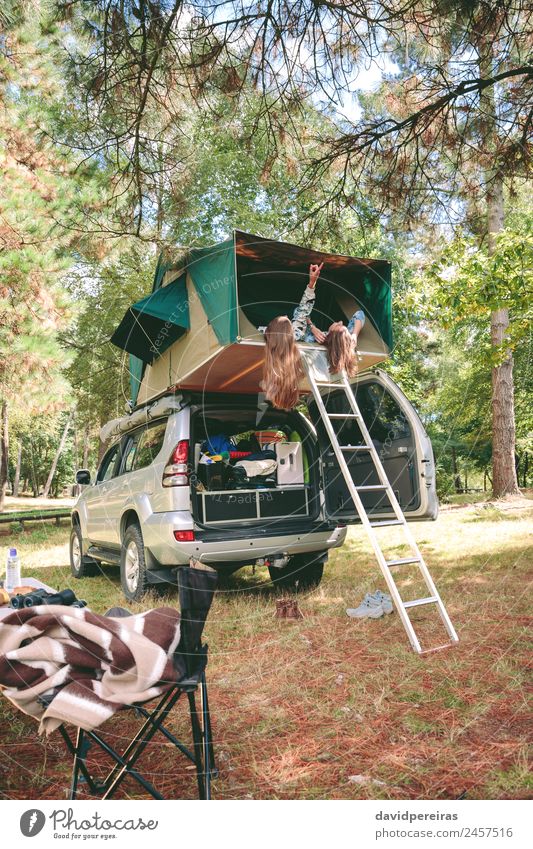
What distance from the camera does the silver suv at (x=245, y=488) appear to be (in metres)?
4.33

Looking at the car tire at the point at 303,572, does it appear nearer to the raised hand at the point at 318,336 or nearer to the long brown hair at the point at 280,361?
the long brown hair at the point at 280,361

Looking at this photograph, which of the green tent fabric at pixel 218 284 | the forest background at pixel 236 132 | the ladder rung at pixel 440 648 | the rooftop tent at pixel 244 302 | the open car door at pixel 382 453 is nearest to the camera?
the ladder rung at pixel 440 648

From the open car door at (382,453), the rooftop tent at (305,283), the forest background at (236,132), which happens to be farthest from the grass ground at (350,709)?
the forest background at (236,132)

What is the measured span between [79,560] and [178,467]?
279 centimetres

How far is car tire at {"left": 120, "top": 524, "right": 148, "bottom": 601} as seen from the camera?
4.54m

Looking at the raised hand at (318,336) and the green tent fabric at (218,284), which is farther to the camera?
the raised hand at (318,336)

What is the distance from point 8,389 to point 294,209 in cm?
301

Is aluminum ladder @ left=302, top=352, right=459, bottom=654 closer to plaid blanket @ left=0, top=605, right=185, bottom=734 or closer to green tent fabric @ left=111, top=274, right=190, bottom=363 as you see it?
green tent fabric @ left=111, top=274, right=190, bottom=363

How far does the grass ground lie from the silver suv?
0.49 metres

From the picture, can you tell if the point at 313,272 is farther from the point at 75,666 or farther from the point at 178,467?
the point at 75,666

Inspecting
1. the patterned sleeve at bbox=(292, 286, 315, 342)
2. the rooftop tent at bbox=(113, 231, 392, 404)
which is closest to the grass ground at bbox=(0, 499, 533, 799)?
the rooftop tent at bbox=(113, 231, 392, 404)

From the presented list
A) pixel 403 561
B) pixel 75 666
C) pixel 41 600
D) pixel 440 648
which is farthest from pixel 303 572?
pixel 75 666

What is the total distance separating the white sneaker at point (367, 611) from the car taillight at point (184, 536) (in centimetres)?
127
